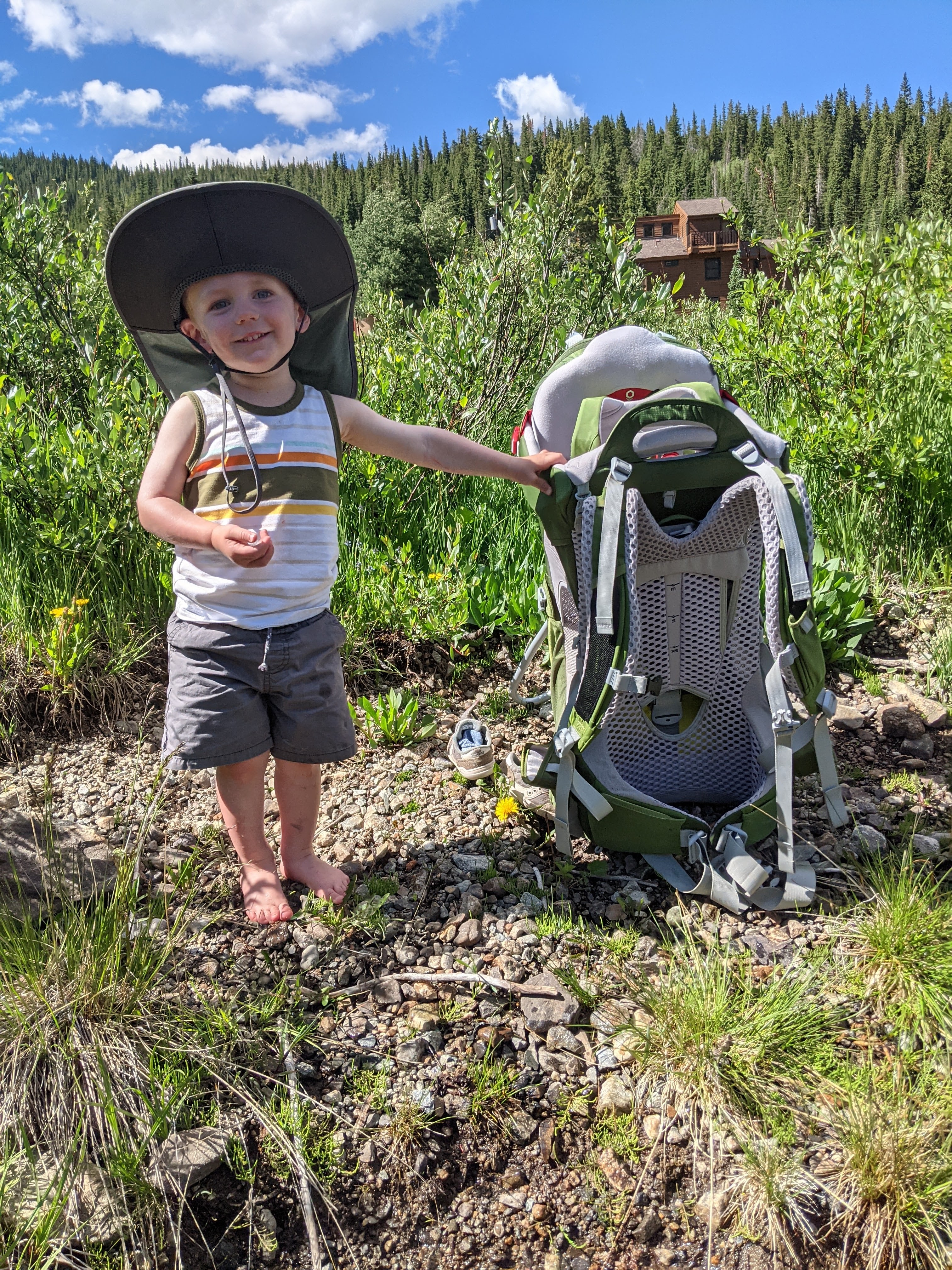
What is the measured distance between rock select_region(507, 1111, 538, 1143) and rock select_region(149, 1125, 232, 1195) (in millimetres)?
559

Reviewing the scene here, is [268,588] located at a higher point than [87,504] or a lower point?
lower

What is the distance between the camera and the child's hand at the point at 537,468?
2121 millimetres

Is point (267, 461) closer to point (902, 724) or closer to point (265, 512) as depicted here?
point (265, 512)

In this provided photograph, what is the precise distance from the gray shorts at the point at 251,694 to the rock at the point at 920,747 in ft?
6.70

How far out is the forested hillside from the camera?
5228 centimetres

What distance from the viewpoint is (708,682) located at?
240cm

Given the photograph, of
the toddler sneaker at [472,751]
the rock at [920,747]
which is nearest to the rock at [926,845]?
the rock at [920,747]

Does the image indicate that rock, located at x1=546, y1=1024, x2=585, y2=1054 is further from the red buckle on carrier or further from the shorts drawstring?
the red buckle on carrier

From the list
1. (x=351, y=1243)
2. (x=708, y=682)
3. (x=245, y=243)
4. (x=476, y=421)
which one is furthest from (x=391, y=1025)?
(x=476, y=421)

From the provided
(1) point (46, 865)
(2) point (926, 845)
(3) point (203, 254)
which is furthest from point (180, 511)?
(2) point (926, 845)

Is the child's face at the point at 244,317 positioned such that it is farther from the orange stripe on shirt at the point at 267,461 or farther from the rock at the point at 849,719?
the rock at the point at 849,719

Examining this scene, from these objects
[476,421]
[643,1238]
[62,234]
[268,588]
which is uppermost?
[62,234]

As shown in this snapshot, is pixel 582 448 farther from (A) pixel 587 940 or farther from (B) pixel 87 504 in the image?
(B) pixel 87 504

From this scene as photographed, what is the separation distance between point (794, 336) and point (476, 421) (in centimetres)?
162
